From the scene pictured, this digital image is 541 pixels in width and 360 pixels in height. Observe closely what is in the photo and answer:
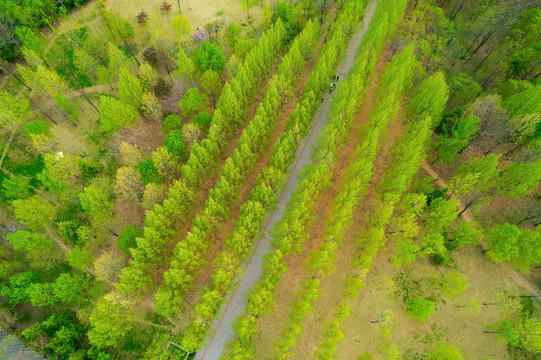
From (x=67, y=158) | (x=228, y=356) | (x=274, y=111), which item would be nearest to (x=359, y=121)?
(x=274, y=111)

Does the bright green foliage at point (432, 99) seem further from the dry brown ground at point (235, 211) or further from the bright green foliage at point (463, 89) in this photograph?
the dry brown ground at point (235, 211)

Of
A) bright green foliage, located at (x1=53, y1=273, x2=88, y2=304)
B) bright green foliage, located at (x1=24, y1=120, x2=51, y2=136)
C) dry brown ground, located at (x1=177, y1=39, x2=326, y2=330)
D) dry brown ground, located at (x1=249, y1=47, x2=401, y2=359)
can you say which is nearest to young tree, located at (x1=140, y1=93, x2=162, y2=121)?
bright green foliage, located at (x1=24, y1=120, x2=51, y2=136)

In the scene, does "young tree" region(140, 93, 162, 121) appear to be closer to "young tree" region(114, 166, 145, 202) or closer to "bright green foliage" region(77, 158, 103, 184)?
"young tree" region(114, 166, 145, 202)

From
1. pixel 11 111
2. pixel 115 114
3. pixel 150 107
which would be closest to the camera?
pixel 115 114

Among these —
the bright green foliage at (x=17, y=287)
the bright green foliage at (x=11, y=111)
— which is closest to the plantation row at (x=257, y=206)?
the bright green foliage at (x=17, y=287)

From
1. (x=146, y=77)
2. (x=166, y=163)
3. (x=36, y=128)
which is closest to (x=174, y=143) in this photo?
(x=166, y=163)

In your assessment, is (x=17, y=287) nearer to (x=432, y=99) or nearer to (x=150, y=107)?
(x=150, y=107)
